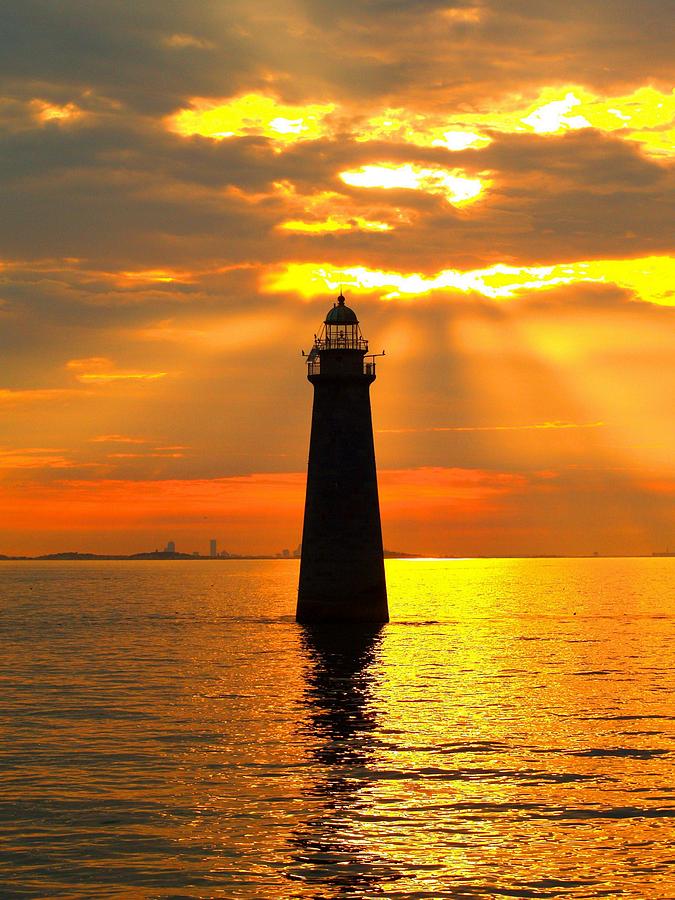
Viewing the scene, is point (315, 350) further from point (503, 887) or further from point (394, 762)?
point (503, 887)

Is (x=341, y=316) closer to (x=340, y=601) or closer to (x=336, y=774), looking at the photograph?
(x=340, y=601)

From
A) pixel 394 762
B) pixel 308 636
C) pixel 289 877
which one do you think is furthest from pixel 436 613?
pixel 289 877

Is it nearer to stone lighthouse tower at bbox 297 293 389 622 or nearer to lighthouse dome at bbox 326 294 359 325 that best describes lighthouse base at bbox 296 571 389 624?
stone lighthouse tower at bbox 297 293 389 622

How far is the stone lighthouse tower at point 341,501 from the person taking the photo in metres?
59.4

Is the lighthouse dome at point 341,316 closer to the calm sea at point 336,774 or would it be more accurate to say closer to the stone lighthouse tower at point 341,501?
the stone lighthouse tower at point 341,501

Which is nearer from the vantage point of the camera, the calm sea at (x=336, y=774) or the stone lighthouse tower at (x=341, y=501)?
the calm sea at (x=336, y=774)

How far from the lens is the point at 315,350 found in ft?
201

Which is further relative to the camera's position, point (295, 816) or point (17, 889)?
point (295, 816)

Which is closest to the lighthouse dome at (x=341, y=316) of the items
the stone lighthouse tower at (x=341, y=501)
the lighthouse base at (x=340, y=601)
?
the stone lighthouse tower at (x=341, y=501)

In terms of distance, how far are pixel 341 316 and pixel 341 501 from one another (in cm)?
1050

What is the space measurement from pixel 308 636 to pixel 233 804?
36.6 m

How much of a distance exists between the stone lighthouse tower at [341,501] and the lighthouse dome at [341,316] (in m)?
1.98

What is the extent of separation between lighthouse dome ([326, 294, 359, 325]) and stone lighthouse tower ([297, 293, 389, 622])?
198 cm

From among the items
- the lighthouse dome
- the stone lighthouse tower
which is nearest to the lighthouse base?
the stone lighthouse tower
